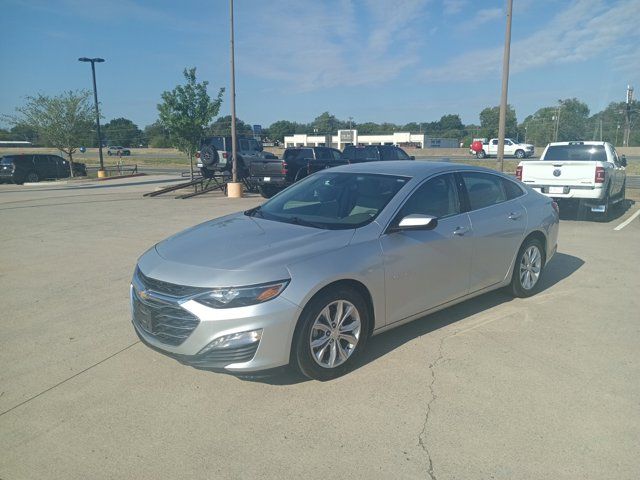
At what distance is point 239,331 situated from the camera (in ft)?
10.8

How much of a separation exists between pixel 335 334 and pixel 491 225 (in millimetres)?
2262

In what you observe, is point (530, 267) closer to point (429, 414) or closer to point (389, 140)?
point (429, 414)

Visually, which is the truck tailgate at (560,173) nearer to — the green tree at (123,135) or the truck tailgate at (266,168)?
the truck tailgate at (266,168)

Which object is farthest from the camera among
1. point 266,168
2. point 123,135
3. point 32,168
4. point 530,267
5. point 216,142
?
point 123,135

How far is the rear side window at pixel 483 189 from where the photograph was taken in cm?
505

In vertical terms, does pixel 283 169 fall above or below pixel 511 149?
below

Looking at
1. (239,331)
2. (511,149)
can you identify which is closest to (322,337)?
(239,331)

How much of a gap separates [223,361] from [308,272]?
84 cm

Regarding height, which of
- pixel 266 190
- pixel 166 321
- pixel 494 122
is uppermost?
pixel 494 122

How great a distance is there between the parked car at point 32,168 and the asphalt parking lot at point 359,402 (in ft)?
80.2

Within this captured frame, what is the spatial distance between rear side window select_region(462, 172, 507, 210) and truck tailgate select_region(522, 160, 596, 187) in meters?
6.68

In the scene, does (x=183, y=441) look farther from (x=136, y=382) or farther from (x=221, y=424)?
(x=136, y=382)

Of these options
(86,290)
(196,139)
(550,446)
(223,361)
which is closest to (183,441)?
(223,361)

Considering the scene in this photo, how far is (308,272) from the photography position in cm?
350
